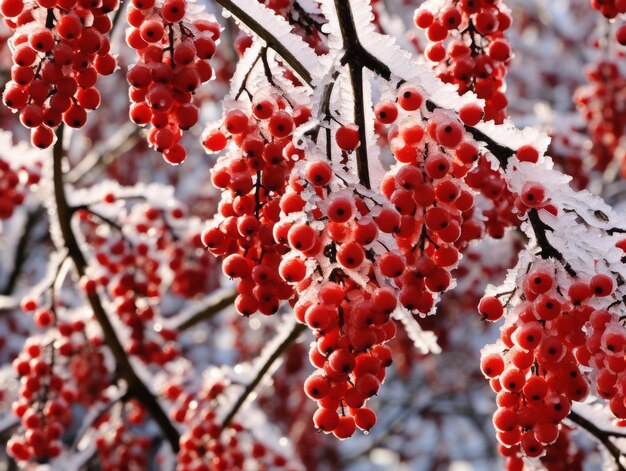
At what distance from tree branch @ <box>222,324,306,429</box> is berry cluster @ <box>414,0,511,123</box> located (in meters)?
1.38

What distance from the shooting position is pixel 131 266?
13.1 ft

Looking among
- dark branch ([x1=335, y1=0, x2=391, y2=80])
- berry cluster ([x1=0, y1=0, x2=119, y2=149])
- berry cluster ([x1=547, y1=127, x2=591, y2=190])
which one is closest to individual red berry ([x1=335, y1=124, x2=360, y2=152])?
dark branch ([x1=335, y1=0, x2=391, y2=80])

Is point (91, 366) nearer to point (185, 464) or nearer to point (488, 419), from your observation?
point (185, 464)

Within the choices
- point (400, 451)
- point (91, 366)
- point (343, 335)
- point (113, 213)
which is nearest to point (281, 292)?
point (343, 335)

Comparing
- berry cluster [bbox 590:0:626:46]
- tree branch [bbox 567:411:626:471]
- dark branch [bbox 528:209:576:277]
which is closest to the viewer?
dark branch [bbox 528:209:576:277]

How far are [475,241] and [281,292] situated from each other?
3.04 ft

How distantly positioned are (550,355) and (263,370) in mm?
2045

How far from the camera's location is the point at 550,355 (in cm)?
161

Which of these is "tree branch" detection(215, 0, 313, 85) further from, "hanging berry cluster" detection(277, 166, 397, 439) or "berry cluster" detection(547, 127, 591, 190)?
"berry cluster" detection(547, 127, 591, 190)

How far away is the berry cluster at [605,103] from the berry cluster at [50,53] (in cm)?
472

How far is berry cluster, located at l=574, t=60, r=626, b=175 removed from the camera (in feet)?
18.1

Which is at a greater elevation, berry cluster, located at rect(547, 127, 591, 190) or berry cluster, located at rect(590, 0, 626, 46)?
berry cluster, located at rect(590, 0, 626, 46)

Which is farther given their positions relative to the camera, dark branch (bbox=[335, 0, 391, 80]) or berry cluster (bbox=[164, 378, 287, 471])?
berry cluster (bbox=[164, 378, 287, 471])

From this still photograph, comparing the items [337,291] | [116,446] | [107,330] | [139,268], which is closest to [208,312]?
[139,268]
